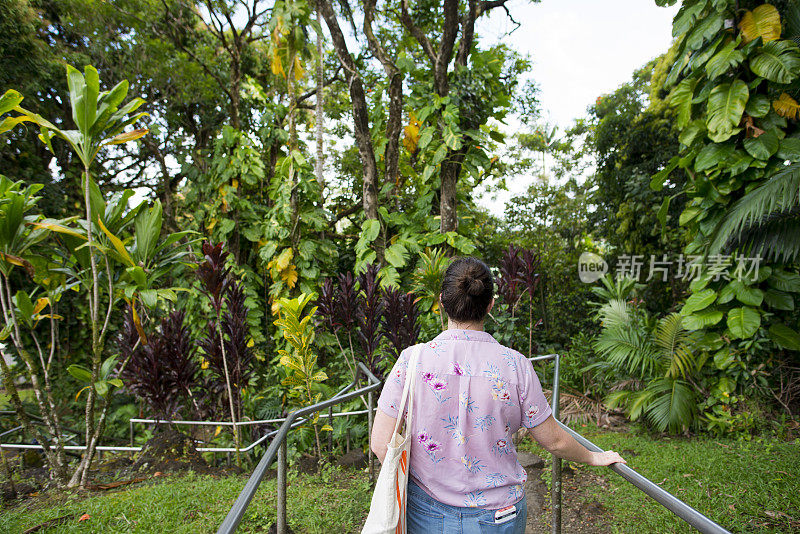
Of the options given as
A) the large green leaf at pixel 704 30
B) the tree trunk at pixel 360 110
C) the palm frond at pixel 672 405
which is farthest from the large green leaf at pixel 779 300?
the tree trunk at pixel 360 110

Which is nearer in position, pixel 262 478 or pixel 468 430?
pixel 468 430

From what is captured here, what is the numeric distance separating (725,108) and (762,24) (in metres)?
0.61

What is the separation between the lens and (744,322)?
358 centimetres

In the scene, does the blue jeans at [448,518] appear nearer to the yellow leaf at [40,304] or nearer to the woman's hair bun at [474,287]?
the woman's hair bun at [474,287]

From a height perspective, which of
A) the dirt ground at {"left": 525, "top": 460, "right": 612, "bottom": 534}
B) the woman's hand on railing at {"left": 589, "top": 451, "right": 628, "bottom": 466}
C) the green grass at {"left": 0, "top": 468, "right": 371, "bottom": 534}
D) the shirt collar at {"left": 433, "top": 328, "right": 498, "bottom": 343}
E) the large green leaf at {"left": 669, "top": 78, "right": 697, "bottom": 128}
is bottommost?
the dirt ground at {"left": 525, "top": 460, "right": 612, "bottom": 534}

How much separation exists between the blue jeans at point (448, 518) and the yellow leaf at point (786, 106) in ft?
12.3

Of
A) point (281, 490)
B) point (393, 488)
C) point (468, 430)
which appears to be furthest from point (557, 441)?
point (281, 490)

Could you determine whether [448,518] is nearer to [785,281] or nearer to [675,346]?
[785,281]

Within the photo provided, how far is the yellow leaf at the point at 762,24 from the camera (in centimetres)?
324

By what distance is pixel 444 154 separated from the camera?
5207mm

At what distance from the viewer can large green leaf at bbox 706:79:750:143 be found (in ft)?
11.1

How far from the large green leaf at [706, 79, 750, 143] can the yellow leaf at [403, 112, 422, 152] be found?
367cm

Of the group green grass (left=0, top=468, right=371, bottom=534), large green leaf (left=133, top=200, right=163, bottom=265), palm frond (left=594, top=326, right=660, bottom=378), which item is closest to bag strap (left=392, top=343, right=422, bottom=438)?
green grass (left=0, top=468, right=371, bottom=534)

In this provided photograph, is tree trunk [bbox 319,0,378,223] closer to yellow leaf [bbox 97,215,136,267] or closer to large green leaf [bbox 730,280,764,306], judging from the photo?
yellow leaf [bbox 97,215,136,267]
